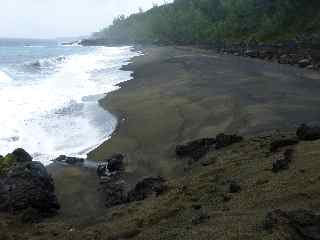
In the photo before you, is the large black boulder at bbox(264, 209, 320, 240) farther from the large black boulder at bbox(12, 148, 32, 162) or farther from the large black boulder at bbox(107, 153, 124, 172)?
the large black boulder at bbox(12, 148, 32, 162)

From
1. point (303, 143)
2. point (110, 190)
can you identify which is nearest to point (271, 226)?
point (303, 143)

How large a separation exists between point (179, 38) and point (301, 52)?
208 ft

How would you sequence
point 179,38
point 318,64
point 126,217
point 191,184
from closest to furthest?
point 126,217
point 191,184
point 318,64
point 179,38

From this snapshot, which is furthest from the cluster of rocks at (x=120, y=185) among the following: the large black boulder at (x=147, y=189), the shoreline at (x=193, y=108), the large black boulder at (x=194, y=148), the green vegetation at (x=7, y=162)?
the green vegetation at (x=7, y=162)

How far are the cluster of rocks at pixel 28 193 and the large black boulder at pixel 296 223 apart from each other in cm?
636

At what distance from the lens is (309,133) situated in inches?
512

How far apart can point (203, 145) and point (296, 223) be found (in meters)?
8.72

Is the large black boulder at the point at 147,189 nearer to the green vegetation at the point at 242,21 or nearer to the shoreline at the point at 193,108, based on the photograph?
the shoreline at the point at 193,108

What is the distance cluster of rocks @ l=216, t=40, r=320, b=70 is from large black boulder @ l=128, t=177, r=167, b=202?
26.1 m

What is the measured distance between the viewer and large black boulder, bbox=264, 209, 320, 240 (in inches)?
269

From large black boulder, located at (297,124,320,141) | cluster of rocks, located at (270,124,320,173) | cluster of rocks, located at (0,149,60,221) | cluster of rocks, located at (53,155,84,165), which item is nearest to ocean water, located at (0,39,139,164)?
cluster of rocks, located at (53,155,84,165)

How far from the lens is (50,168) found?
51.1ft

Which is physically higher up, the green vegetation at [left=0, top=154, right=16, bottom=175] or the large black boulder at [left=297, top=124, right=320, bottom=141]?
the large black boulder at [left=297, top=124, right=320, bottom=141]

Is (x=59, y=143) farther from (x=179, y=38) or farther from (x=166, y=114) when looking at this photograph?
(x=179, y=38)
